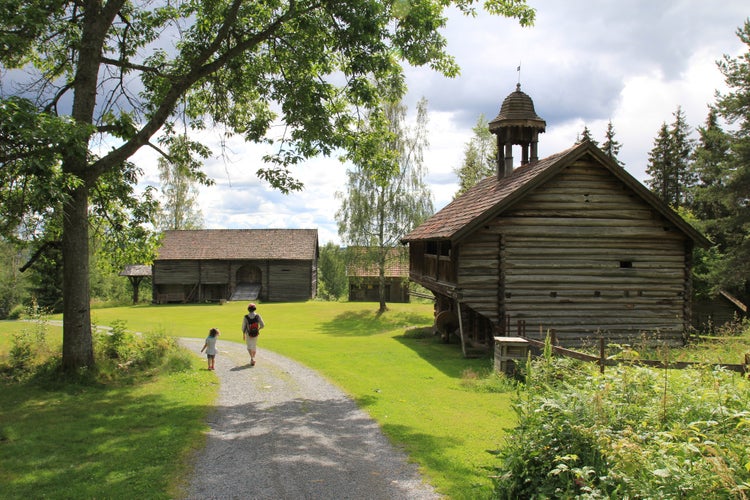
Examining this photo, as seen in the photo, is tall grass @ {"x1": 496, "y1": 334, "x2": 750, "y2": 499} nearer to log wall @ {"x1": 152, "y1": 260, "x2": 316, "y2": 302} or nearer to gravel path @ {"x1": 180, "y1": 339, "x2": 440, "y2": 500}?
gravel path @ {"x1": 180, "y1": 339, "x2": 440, "y2": 500}

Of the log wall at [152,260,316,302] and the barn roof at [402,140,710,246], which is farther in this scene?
the log wall at [152,260,316,302]

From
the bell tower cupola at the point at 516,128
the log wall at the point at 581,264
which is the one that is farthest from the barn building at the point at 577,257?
the bell tower cupola at the point at 516,128

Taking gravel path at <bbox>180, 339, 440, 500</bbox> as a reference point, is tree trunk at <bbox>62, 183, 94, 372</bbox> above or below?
Answer: above

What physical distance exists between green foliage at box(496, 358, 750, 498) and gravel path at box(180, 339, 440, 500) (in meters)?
1.83

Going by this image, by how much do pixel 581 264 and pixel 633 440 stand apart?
15.6 m

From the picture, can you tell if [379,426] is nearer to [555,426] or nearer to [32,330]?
[555,426]

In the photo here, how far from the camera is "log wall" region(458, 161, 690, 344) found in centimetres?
1925

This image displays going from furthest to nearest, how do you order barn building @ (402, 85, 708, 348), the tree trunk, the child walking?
1. barn building @ (402, 85, 708, 348)
2. the child walking
3. the tree trunk

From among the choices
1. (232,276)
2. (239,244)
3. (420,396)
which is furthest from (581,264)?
(239,244)

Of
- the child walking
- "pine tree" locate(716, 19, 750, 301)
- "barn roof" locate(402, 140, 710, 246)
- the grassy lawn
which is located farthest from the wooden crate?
"pine tree" locate(716, 19, 750, 301)

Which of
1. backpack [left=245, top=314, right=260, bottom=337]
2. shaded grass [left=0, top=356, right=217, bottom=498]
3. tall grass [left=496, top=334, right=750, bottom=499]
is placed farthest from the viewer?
backpack [left=245, top=314, right=260, bottom=337]

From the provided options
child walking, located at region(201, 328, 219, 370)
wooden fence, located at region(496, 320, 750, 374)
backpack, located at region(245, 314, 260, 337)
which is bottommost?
child walking, located at region(201, 328, 219, 370)

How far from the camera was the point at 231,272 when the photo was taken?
52562 mm

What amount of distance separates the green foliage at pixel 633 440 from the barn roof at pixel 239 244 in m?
46.3
